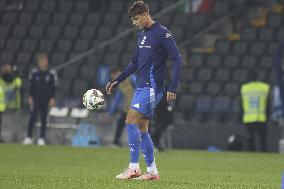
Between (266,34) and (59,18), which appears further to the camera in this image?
(59,18)

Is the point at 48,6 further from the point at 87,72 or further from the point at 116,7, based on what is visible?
the point at 87,72

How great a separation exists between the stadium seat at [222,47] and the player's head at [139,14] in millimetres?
15013

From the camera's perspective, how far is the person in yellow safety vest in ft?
66.1

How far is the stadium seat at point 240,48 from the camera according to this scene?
81.4ft

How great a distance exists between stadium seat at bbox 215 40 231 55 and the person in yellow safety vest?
4.69m

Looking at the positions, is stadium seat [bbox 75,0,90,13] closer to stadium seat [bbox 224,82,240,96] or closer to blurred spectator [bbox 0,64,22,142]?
blurred spectator [bbox 0,64,22,142]

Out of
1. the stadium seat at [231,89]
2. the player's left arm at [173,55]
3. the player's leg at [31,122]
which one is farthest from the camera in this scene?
the stadium seat at [231,89]

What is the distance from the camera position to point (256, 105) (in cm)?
2020

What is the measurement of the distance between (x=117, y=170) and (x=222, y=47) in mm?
13231

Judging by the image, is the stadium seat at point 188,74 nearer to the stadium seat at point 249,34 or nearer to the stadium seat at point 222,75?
the stadium seat at point 222,75

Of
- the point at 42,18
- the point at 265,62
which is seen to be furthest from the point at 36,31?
the point at 265,62

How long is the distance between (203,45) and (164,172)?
13.8m

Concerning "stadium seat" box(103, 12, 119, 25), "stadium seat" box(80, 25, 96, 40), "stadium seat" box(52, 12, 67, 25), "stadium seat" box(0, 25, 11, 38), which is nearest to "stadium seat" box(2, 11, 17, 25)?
"stadium seat" box(0, 25, 11, 38)

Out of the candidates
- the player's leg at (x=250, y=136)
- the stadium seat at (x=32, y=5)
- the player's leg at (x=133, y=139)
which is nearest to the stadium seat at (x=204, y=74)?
the player's leg at (x=250, y=136)
